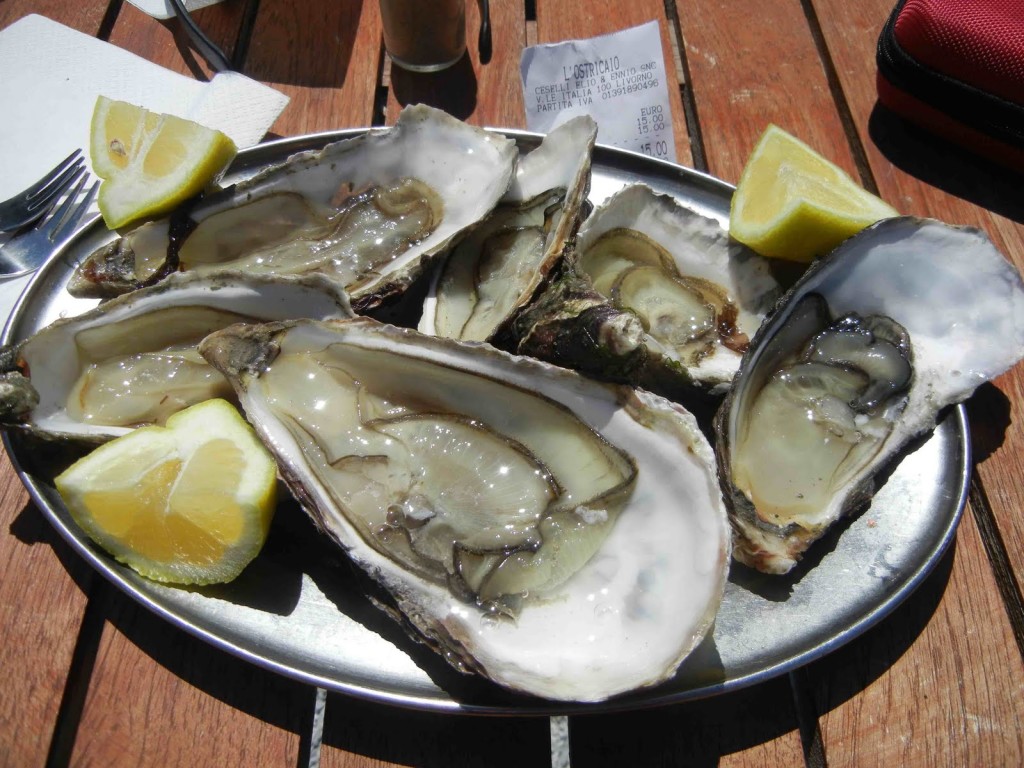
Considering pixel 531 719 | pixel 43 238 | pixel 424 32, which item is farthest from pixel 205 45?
pixel 531 719

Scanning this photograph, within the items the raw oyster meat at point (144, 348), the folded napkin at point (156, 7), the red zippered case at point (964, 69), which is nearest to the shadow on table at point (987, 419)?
the red zippered case at point (964, 69)

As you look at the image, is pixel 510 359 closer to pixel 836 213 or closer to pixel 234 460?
pixel 234 460

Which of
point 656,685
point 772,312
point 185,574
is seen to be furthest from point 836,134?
point 185,574

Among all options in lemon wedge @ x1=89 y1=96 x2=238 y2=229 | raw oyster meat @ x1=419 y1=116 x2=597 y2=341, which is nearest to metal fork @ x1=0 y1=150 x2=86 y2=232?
lemon wedge @ x1=89 y1=96 x2=238 y2=229

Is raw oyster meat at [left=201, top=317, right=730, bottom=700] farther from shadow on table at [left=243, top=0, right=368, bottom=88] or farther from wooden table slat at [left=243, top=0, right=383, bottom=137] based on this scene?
shadow on table at [left=243, top=0, right=368, bottom=88]

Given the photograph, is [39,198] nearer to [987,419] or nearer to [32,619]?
[32,619]
